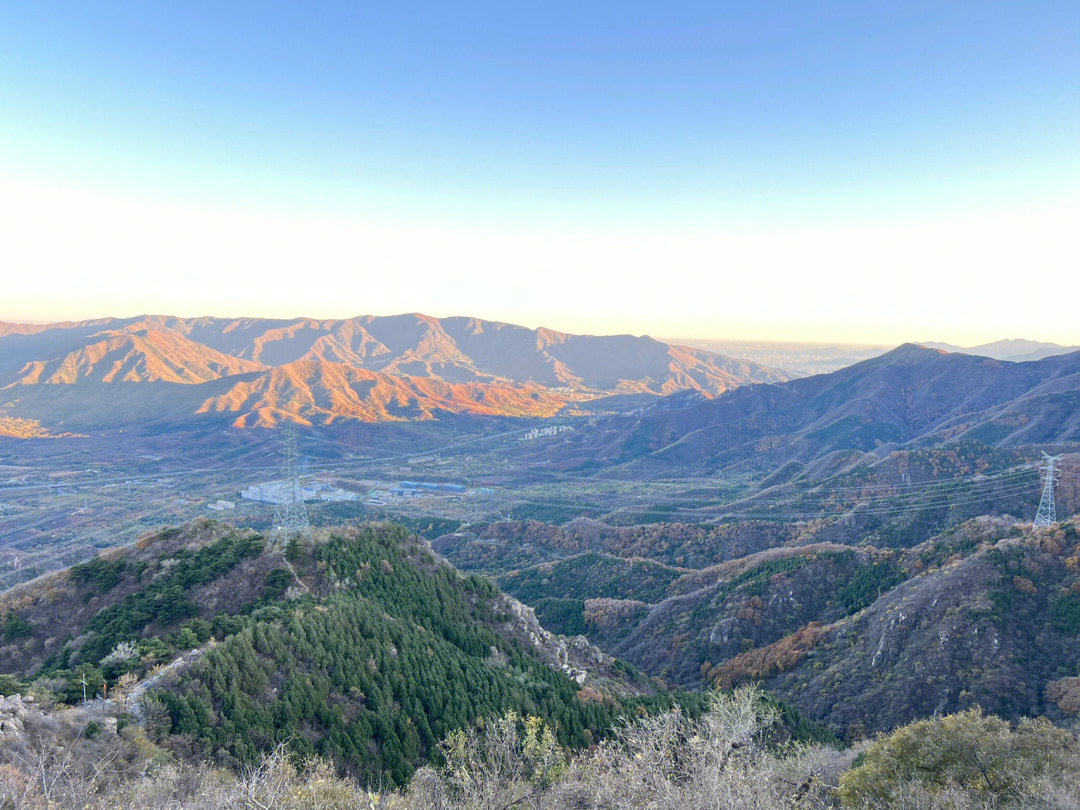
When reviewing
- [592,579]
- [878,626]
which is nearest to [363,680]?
[878,626]

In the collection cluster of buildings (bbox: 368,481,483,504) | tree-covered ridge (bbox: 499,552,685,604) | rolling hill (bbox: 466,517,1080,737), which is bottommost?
cluster of buildings (bbox: 368,481,483,504)

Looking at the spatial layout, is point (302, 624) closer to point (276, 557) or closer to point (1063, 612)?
point (276, 557)

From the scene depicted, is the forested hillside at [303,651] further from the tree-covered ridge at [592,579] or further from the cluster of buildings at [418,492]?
the cluster of buildings at [418,492]

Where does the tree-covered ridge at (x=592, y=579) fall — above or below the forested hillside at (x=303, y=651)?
below

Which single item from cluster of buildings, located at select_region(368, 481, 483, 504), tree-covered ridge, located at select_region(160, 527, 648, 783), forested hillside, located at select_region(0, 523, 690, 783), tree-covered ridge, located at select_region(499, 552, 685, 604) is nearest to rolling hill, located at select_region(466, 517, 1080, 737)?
tree-covered ridge, located at select_region(499, 552, 685, 604)

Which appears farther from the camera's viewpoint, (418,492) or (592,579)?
(418,492)

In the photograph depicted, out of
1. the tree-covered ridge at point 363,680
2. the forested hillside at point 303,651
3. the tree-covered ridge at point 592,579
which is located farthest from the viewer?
the tree-covered ridge at point 592,579

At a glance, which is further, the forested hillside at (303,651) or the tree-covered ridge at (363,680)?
the forested hillside at (303,651)

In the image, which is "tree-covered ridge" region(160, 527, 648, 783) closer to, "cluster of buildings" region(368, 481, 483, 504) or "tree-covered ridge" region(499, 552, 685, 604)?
"tree-covered ridge" region(499, 552, 685, 604)

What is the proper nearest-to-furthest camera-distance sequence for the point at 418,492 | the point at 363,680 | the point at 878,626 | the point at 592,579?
1. the point at 363,680
2. the point at 878,626
3. the point at 592,579
4. the point at 418,492

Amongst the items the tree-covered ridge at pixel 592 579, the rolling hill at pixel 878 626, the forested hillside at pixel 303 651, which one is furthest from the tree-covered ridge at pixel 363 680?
the tree-covered ridge at pixel 592 579

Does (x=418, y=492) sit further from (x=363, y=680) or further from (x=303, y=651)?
(x=363, y=680)
